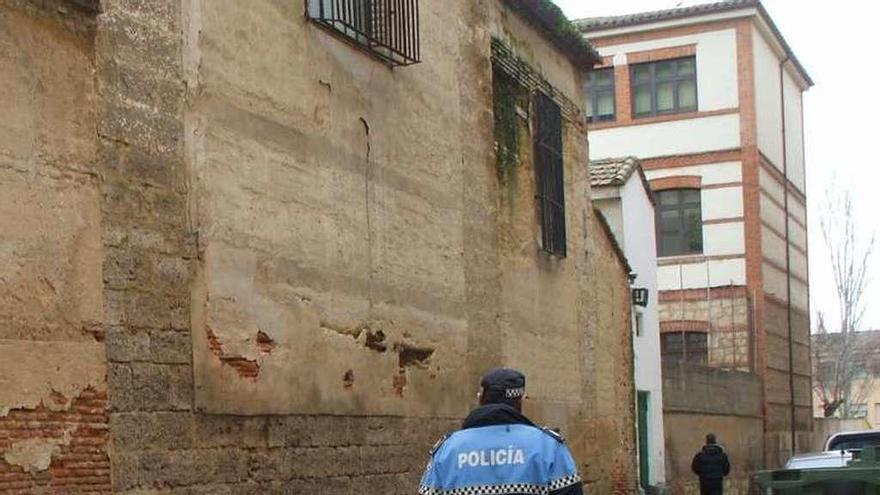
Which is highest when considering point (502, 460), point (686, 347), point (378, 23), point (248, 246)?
point (378, 23)

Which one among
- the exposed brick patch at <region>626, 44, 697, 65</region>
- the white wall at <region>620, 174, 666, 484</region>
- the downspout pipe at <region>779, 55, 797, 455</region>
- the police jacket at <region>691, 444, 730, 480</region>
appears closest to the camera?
the police jacket at <region>691, 444, 730, 480</region>

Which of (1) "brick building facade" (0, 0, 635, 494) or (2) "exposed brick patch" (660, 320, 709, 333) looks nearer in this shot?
(1) "brick building facade" (0, 0, 635, 494)

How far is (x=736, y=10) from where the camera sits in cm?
3425

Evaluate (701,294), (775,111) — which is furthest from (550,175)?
(775,111)

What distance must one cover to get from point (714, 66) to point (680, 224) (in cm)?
400

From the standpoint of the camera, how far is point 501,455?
6254 millimetres

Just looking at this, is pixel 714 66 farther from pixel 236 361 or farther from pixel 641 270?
pixel 236 361

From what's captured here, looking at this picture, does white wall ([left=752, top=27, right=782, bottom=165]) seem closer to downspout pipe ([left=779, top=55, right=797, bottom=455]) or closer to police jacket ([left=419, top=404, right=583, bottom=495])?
downspout pipe ([left=779, top=55, right=797, bottom=455])

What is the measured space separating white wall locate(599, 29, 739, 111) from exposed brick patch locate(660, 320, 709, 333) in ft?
17.5

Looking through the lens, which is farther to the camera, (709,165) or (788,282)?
(788,282)

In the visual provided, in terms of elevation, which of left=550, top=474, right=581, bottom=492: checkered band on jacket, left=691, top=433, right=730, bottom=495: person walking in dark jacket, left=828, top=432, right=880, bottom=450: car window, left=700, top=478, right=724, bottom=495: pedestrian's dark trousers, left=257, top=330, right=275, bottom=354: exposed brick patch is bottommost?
left=700, top=478, right=724, bottom=495: pedestrian's dark trousers

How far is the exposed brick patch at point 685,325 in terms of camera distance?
34.3m

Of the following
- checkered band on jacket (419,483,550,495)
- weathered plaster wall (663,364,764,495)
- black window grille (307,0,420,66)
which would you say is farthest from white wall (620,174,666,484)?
checkered band on jacket (419,483,550,495)

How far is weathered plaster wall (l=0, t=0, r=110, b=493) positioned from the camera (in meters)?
8.49
